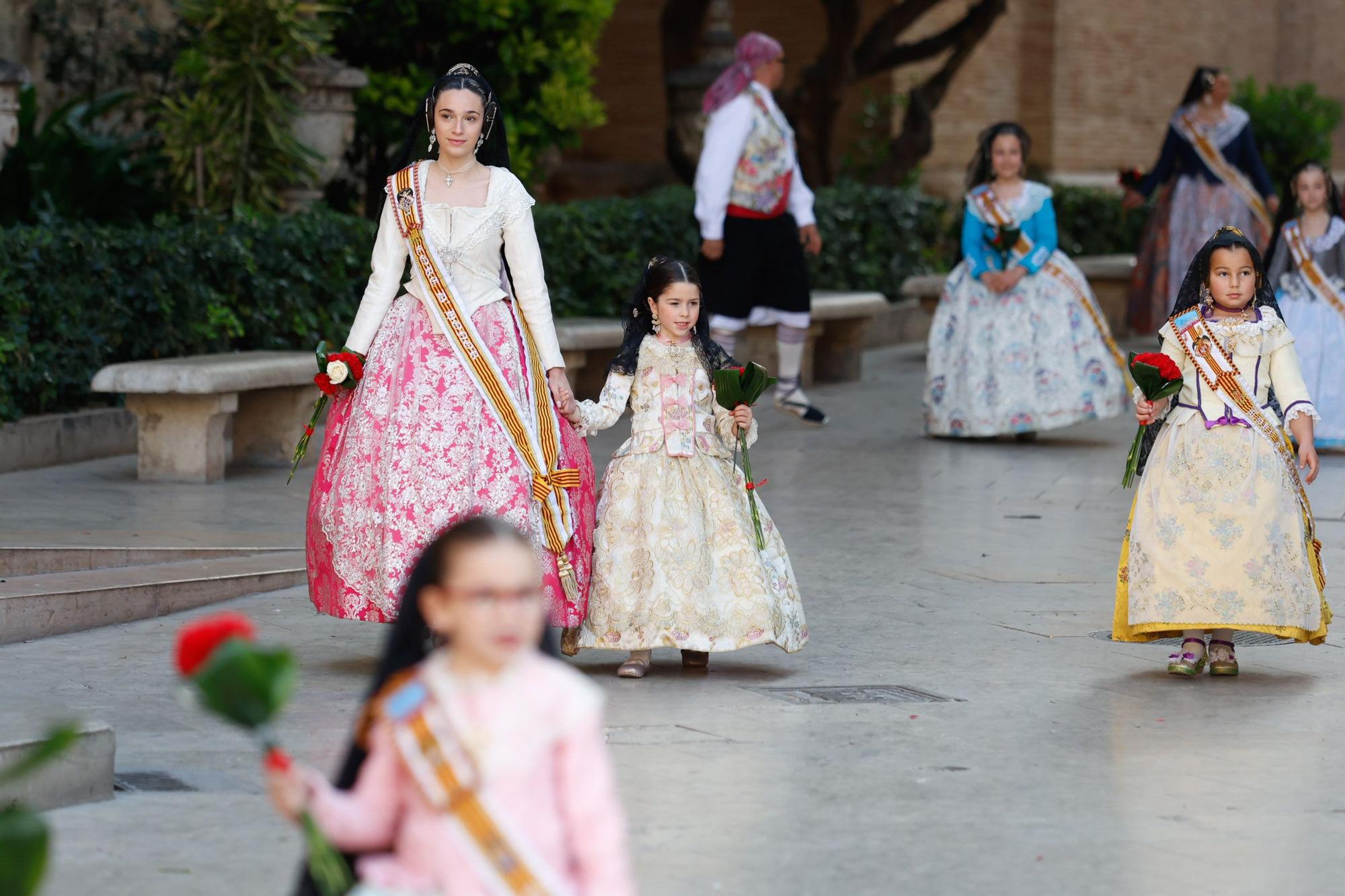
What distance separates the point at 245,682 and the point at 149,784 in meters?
2.62

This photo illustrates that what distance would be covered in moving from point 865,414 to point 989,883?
9.15m

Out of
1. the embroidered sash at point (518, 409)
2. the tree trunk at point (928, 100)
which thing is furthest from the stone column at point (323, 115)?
the tree trunk at point (928, 100)

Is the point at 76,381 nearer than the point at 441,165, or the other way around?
the point at 441,165

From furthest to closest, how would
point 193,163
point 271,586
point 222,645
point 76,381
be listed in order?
point 193,163 → point 76,381 → point 271,586 → point 222,645

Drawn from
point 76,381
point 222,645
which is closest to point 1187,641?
point 222,645

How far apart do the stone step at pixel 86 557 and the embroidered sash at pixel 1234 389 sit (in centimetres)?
352

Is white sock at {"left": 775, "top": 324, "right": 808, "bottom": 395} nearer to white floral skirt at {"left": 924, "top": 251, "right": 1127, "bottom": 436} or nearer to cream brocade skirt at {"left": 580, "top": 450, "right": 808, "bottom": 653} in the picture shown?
white floral skirt at {"left": 924, "top": 251, "right": 1127, "bottom": 436}

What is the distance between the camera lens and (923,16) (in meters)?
22.7

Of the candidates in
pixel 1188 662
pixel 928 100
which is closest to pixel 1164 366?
pixel 1188 662

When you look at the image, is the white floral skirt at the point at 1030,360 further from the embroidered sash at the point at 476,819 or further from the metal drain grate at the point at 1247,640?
the embroidered sash at the point at 476,819

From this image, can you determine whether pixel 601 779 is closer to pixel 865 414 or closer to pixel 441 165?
pixel 441 165

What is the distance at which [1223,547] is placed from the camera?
21.4ft

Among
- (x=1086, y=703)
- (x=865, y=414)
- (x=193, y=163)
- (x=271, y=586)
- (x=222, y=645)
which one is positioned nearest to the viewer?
(x=222, y=645)

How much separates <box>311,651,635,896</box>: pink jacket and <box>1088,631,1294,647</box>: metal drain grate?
4.32 metres
